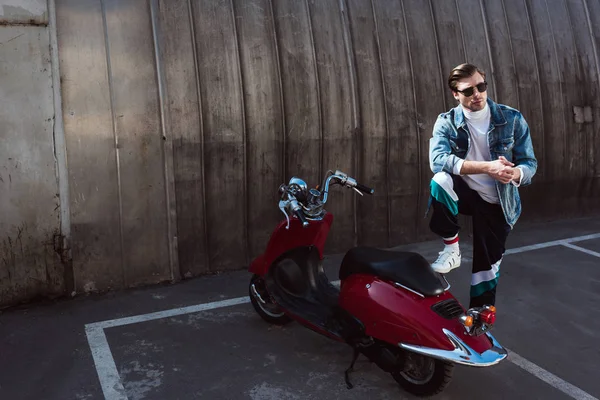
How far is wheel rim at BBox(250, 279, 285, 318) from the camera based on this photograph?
4586 mm

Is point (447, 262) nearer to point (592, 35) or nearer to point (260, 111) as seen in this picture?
point (260, 111)

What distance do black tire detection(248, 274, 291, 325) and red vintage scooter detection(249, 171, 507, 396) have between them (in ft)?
0.28

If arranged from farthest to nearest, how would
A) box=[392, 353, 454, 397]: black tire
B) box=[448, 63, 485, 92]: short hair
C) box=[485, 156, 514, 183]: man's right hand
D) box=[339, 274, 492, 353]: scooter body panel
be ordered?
box=[448, 63, 485, 92]: short hair
box=[485, 156, 514, 183]: man's right hand
box=[392, 353, 454, 397]: black tire
box=[339, 274, 492, 353]: scooter body panel

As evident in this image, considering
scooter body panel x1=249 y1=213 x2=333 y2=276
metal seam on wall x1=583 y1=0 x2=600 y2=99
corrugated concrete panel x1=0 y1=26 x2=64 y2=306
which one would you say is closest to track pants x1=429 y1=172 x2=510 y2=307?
scooter body panel x1=249 y1=213 x2=333 y2=276

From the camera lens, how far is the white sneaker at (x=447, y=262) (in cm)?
395

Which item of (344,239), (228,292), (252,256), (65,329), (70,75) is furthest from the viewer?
(344,239)

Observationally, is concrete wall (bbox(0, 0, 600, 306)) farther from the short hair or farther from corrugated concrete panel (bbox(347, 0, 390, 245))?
the short hair

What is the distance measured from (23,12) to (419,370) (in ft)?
13.2

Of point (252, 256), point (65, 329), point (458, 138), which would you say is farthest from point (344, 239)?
point (65, 329)

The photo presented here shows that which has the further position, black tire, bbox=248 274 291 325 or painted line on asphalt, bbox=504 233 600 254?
painted line on asphalt, bbox=504 233 600 254

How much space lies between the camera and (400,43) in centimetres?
649

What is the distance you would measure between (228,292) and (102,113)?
190 cm

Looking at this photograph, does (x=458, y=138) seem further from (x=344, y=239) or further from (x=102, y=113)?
(x=102, y=113)

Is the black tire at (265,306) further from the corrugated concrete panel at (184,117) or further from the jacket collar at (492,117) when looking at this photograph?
the jacket collar at (492,117)
